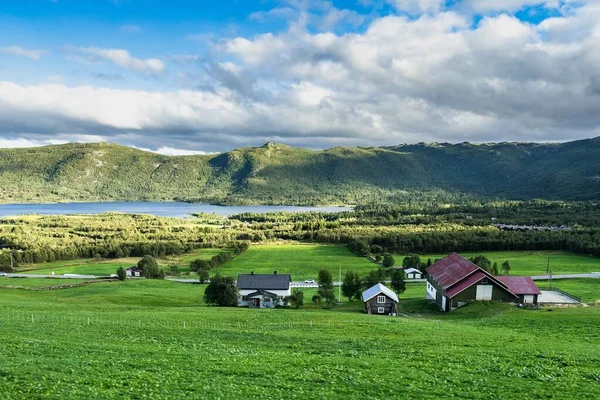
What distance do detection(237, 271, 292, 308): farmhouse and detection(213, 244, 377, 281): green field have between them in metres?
22.5

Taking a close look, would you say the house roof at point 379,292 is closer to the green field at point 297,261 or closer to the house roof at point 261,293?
the house roof at point 261,293

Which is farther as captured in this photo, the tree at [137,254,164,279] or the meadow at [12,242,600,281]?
the meadow at [12,242,600,281]

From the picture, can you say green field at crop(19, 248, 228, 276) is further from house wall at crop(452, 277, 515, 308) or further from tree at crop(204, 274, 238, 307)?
house wall at crop(452, 277, 515, 308)

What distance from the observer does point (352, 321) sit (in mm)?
39531

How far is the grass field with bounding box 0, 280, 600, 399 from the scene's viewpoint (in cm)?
1761

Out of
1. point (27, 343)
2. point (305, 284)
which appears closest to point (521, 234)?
point (305, 284)

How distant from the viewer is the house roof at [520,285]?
181ft

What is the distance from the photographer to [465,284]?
54.3 metres

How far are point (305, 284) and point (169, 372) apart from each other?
63.4 metres

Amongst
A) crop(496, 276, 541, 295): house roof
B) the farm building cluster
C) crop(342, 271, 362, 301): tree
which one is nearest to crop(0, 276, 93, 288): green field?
the farm building cluster

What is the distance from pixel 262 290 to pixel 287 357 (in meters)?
41.9

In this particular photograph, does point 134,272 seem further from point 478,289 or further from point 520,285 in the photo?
point 520,285

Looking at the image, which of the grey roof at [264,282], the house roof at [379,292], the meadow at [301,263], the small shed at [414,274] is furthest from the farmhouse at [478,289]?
the meadow at [301,263]

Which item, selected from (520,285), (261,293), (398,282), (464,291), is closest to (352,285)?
(398,282)
